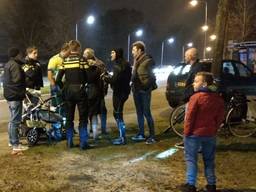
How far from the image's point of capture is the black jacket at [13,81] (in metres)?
9.10

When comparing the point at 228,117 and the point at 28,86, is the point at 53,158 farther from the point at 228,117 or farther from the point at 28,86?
the point at 228,117

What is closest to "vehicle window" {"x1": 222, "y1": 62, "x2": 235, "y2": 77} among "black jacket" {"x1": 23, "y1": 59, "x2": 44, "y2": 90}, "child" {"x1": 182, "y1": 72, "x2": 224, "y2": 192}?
"black jacket" {"x1": 23, "y1": 59, "x2": 44, "y2": 90}

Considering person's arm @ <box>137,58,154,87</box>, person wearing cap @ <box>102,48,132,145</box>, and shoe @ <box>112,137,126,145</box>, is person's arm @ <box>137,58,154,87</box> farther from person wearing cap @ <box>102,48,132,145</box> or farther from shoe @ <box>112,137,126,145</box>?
shoe @ <box>112,137,126,145</box>

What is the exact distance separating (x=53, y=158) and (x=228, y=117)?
13.1 feet

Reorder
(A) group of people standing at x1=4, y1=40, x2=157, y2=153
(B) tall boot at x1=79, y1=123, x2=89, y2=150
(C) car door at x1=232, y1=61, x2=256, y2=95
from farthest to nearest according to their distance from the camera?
(C) car door at x1=232, y1=61, x2=256, y2=95
(B) tall boot at x1=79, y1=123, x2=89, y2=150
(A) group of people standing at x1=4, y1=40, x2=157, y2=153

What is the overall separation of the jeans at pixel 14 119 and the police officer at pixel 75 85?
0.87m

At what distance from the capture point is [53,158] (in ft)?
29.1

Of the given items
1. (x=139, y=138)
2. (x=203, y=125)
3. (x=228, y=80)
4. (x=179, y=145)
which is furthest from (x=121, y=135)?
(x=228, y=80)

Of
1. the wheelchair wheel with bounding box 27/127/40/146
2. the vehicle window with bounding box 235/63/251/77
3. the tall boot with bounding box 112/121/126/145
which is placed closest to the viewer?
the wheelchair wheel with bounding box 27/127/40/146

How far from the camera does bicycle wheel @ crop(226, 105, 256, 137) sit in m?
11.0

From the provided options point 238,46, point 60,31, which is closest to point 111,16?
point 60,31

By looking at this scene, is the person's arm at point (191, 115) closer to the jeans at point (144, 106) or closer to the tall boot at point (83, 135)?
the tall boot at point (83, 135)

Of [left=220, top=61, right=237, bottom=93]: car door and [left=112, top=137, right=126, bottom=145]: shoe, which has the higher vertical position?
[left=220, top=61, right=237, bottom=93]: car door

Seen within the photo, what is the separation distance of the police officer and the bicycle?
2459 millimetres
